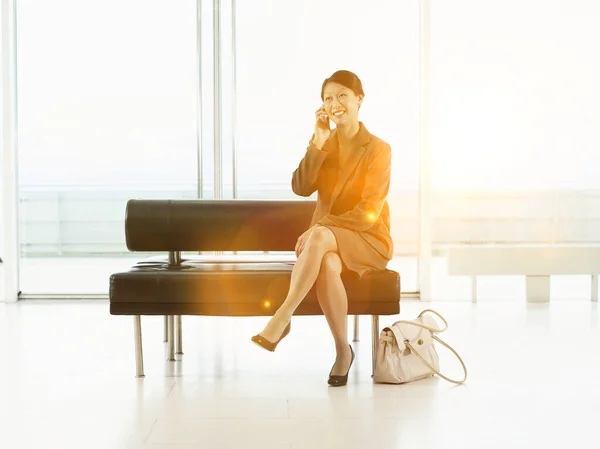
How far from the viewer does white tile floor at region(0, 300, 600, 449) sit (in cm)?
232

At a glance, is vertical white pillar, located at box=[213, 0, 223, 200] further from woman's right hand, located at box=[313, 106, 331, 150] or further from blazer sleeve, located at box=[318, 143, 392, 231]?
blazer sleeve, located at box=[318, 143, 392, 231]

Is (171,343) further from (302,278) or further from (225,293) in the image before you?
(302,278)

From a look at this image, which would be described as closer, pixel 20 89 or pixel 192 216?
pixel 192 216

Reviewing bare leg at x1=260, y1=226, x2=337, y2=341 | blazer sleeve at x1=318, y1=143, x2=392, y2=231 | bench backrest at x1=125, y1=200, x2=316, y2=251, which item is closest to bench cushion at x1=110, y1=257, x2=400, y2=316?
bare leg at x1=260, y1=226, x2=337, y2=341

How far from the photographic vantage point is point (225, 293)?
10.2 feet

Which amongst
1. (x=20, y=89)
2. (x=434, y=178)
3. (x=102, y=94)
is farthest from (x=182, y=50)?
(x=434, y=178)

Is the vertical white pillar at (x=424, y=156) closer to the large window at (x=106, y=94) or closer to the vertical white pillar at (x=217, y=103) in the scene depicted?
the vertical white pillar at (x=217, y=103)

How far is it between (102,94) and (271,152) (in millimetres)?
1505

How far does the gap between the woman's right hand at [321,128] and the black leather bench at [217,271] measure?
41cm

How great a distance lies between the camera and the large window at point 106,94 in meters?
5.74

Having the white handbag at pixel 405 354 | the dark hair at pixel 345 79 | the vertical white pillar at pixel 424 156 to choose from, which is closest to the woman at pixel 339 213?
the dark hair at pixel 345 79

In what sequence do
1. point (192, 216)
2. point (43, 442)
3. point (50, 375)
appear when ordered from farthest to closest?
point (192, 216) < point (50, 375) < point (43, 442)

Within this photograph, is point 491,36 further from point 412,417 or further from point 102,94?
point 412,417

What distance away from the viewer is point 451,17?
599cm
